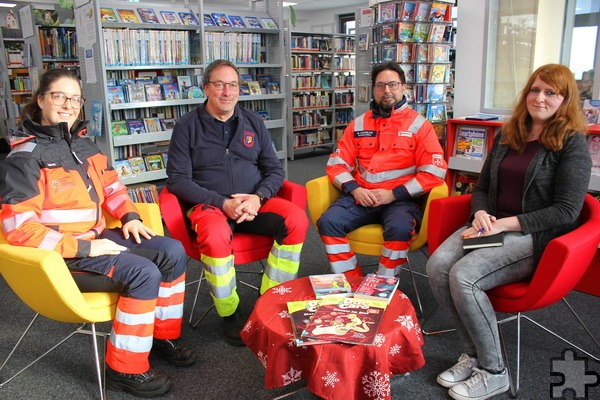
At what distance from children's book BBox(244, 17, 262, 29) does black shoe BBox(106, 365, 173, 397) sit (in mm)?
4139

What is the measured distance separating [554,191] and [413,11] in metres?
3.73

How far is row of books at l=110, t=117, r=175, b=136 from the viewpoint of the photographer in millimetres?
4445

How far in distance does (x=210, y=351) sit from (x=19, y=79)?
7493 millimetres

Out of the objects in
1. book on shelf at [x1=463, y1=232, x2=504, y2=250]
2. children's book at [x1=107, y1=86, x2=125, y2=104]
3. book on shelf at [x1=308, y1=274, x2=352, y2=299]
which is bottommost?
book on shelf at [x1=308, y1=274, x2=352, y2=299]

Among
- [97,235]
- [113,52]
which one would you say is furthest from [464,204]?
[113,52]

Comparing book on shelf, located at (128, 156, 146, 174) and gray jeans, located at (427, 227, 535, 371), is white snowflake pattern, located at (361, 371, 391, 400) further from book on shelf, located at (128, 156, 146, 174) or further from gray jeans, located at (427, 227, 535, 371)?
book on shelf, located at (128, 156, 146, 174)

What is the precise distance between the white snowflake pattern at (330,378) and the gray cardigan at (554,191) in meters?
1.03

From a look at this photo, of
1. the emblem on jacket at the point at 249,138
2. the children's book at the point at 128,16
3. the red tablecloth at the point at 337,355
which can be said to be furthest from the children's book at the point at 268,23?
the red tablecloth at the point at 337,355

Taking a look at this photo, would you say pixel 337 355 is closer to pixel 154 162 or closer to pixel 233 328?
pixel 233 328

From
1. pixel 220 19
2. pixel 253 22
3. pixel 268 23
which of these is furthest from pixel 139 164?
pixel 268 23

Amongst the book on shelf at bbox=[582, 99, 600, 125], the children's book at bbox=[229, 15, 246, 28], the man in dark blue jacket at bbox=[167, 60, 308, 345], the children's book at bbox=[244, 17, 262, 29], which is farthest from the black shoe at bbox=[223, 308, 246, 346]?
the children's book at bbox=[244, 17, 262, 29]

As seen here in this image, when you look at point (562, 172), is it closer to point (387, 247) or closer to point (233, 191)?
point (387, 247)

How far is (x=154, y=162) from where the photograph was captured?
476cm

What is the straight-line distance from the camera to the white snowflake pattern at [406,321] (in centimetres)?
170
